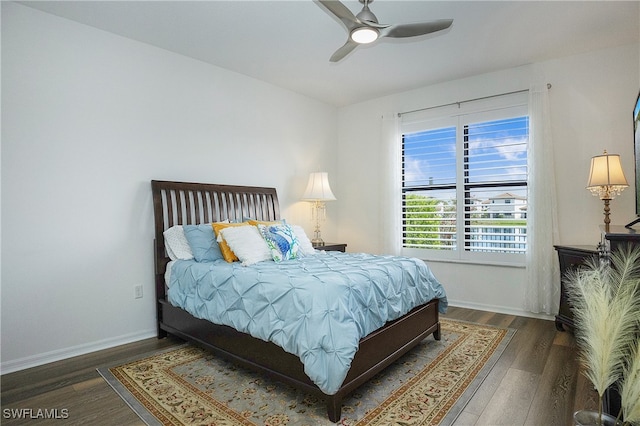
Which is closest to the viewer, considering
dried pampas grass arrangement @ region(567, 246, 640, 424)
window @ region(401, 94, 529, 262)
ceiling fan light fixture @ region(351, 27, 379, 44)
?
dried pampas grass arrangement @ region(567, 246, 640, 424)

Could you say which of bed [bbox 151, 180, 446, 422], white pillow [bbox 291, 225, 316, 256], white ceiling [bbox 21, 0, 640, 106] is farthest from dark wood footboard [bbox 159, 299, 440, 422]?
white ceiling [bbox 21, 0, 640, 106]

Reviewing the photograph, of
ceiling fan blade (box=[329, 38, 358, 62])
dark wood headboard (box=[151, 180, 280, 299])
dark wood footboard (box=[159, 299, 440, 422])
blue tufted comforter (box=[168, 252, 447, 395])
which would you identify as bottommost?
dark wood footboard (box=[159, 299, 440, 422])

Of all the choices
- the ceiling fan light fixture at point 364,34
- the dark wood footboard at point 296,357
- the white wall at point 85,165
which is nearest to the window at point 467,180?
the dark wood footboard at point 296,357

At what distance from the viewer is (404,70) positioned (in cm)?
401

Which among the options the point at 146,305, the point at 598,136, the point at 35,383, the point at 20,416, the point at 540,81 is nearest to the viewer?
the point at 20,416

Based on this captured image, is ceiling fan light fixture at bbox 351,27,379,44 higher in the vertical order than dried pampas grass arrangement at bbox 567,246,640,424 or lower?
higher

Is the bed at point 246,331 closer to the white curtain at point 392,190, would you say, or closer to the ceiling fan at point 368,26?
the white curtain at point 392,190

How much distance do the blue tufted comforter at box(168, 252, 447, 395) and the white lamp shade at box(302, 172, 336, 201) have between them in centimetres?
148

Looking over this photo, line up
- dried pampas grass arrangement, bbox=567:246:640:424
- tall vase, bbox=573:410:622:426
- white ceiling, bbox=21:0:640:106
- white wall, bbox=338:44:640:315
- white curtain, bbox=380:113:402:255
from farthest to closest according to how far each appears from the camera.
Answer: white curtain, bbox=380:113:402:255 < white wall, bbox=338:44:640:315 < white ceiling, bbox=21:0:640:106 < tall vase, bbox=573:410:622:426 < dried pampas grass arrangement, bbox=567:246:640:424

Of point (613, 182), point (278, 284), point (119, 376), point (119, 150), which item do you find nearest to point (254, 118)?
point (119, 150)

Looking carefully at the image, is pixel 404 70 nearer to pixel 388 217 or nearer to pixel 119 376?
pixel 388 217

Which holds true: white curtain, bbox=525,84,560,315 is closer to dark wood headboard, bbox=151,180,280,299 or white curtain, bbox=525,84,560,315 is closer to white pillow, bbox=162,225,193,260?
dark wood headboard, bbox=151,180,280,299

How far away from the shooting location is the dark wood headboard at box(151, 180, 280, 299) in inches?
127

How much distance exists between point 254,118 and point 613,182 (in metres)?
3.63
